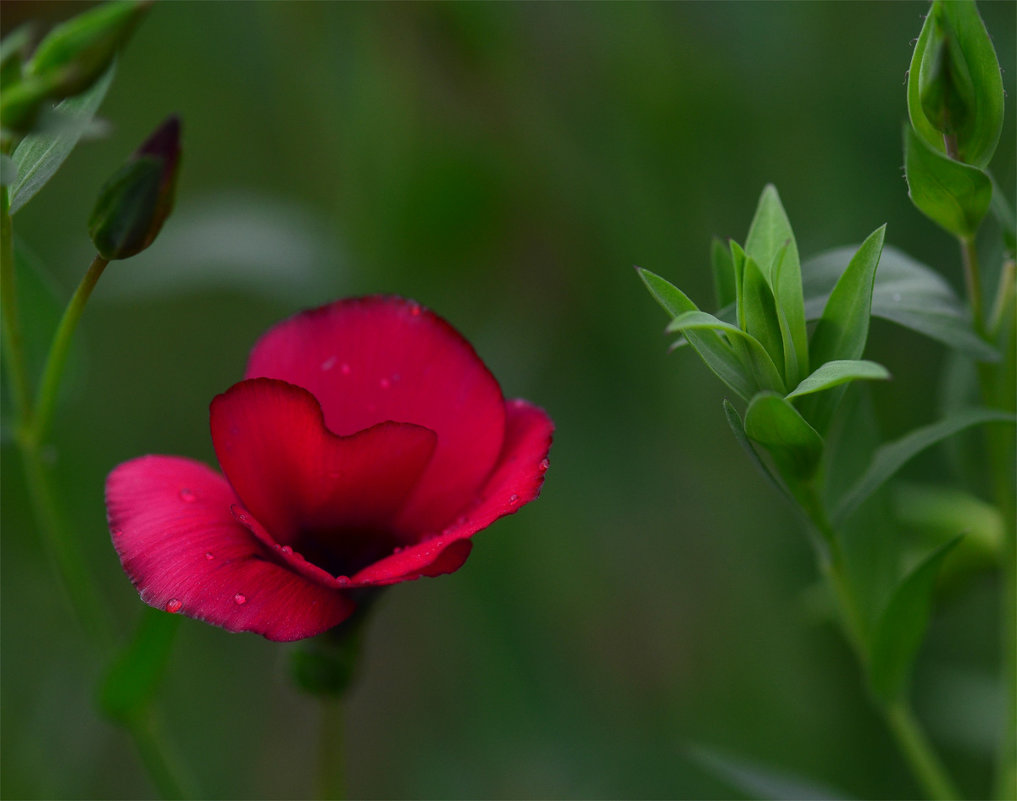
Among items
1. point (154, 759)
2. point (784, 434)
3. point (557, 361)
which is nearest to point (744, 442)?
point (784, 434)

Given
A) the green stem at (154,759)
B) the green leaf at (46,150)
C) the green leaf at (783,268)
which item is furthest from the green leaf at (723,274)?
the green stem at (154,759)

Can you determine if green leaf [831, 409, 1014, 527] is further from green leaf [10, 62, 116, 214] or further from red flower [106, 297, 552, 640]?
green leaf [10, 62, 116, 214]

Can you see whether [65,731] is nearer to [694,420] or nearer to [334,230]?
[334,230]

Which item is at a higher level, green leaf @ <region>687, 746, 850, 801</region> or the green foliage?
the green foliage

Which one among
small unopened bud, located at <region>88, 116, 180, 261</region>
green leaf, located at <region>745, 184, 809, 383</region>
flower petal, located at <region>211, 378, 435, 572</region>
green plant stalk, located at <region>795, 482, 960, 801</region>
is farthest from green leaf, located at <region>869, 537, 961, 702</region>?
small unopened bud, located at <region>88, 116, 180, 261</region>

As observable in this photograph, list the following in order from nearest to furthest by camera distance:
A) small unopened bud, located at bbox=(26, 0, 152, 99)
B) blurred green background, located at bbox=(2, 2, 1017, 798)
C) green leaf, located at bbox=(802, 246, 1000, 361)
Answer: small unopened bud, located at bbox=(26, 0, 152, 99) < green leaf, located at bbox=(802, 246, 1000, 361) < blurred green background, located at bbox=(2, 2, 1017, 798)

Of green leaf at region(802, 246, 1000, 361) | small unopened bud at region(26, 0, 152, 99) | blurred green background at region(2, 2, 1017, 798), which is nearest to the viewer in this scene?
small unopened bud at region(26, 0, 152, 99)
